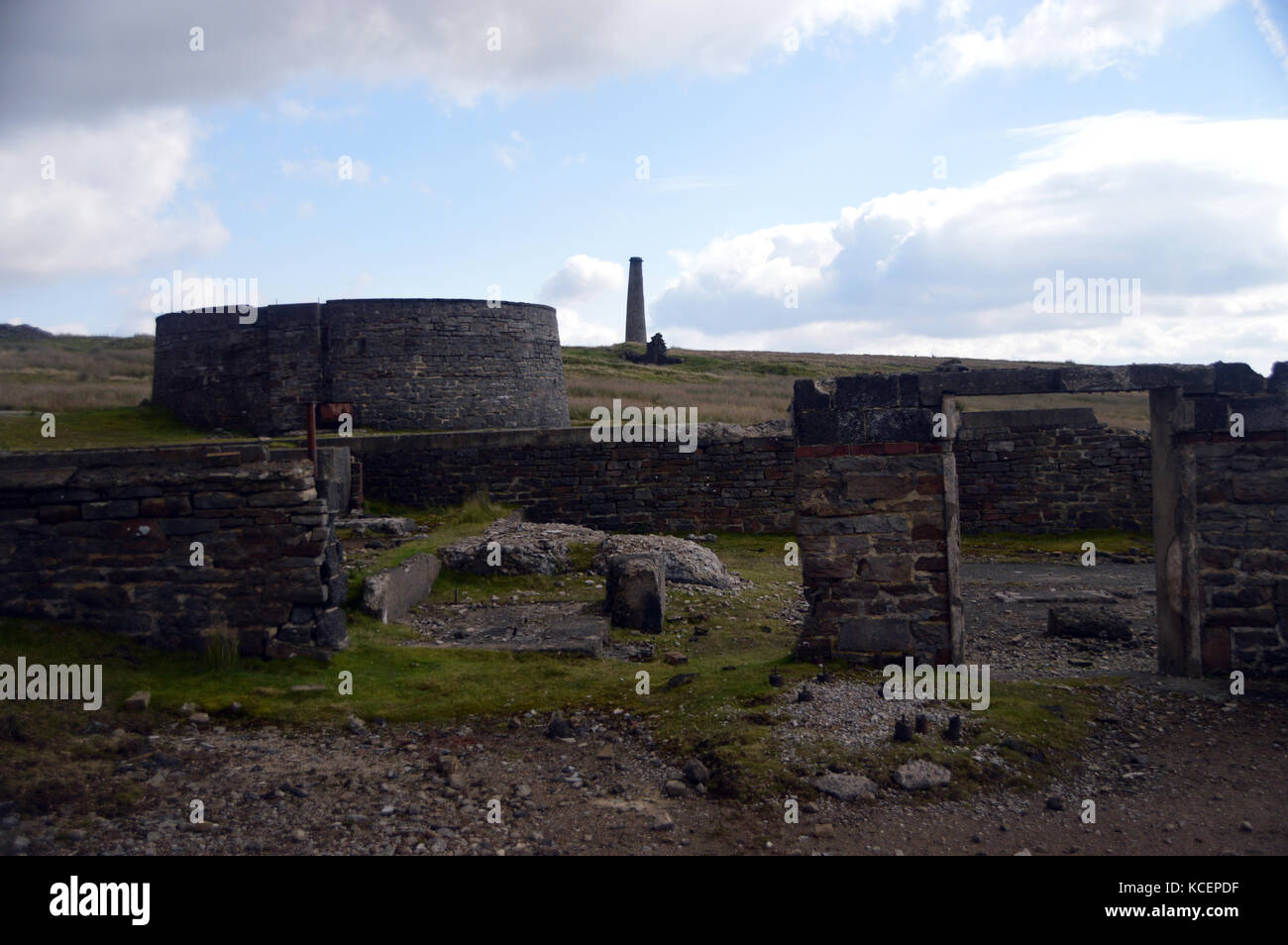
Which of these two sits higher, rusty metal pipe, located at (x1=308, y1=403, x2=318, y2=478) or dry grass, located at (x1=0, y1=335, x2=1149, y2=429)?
dry grass, located at (x1=0, y1=335, x2=1149, y2=429)

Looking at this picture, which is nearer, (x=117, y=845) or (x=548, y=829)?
(x=117, y=845)

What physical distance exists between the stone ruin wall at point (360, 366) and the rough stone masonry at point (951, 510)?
49.5 feet

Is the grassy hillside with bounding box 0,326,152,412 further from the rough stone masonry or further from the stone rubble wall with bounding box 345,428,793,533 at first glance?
the rough stone masonry

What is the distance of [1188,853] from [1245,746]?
1.72 metres

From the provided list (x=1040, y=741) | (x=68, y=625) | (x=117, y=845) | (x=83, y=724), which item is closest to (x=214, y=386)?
(x=68, y=625)

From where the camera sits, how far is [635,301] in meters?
58.3

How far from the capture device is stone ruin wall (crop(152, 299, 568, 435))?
2105cm

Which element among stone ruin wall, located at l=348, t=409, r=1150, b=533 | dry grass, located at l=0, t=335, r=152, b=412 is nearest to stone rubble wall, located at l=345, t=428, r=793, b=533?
stone ruin wall, located at l=348, t=409, r=1150, b=533

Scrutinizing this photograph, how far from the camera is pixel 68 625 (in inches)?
292

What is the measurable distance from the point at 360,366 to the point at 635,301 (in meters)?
38.6

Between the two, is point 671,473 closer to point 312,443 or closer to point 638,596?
point 638,596

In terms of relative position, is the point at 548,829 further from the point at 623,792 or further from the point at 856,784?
the point at 856,784

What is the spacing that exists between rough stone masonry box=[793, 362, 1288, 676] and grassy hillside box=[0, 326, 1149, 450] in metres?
14.3

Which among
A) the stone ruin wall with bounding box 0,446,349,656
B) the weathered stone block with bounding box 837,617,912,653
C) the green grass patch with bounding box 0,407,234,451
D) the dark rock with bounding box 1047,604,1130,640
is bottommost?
the dark rock with bounding box 1047,604,1130,640
